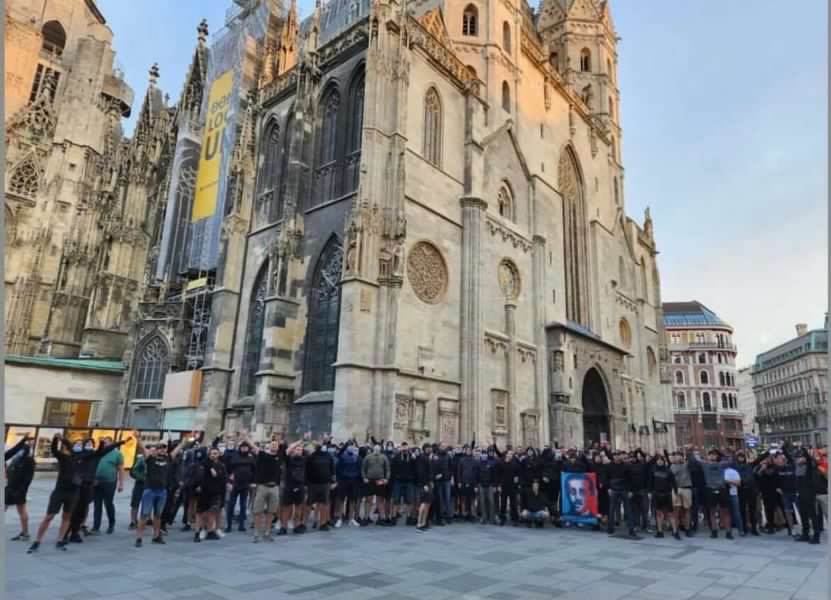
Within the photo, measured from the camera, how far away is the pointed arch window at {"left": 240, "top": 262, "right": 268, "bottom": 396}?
23.1m

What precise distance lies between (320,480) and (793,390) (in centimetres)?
8238

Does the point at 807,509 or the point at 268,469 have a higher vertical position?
the point at 268,469

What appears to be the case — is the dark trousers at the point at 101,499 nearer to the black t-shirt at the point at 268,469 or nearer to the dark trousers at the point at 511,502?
the black t-shirt at the point at 268,469

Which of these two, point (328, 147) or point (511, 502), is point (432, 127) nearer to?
point (328, 147)

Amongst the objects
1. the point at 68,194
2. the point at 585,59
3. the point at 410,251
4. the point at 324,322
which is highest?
the point at 585,59

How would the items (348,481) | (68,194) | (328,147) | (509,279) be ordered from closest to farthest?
(348,481)
(328,147)
(509,279)
(68,194)

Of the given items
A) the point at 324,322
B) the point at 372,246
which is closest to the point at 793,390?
the point at 324,322

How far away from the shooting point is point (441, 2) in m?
27.5

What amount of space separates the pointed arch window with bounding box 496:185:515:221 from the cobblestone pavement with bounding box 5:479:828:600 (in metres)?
17.6

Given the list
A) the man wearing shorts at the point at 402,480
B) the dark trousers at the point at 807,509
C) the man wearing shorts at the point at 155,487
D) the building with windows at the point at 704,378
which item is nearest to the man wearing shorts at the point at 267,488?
the man wearing shorts at the point at 155,487

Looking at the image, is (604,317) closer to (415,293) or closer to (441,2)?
(415,293)

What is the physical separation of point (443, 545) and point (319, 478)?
3016 mm

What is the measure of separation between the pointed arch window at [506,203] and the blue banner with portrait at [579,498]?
15.4m

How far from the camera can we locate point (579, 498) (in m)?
12.9
